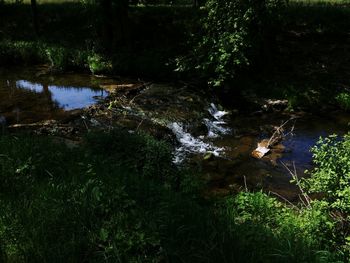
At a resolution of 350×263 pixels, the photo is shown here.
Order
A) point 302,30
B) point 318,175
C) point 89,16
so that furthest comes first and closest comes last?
point 89,16 → point 302,30 → point 318,175

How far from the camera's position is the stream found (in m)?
11.2

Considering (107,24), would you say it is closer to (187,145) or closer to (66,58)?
(66,58)

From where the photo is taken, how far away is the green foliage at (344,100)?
646 inches

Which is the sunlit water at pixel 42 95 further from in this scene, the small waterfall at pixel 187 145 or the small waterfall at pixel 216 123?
the small waterfall at pixel 216 123

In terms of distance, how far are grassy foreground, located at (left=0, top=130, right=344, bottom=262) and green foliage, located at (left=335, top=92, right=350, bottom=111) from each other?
10.1 m

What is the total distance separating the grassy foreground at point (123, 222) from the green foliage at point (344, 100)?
10061 mm

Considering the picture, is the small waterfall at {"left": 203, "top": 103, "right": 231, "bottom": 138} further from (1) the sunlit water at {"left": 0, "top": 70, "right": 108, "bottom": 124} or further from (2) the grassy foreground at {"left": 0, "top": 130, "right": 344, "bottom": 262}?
(2) the grassy foreground at {"left": 0, "top": 130, "right": 344, "bottom": 262}

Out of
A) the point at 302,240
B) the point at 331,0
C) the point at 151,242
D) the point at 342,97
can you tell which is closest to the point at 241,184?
the point at 302,240

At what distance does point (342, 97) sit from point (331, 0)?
18.4 metres

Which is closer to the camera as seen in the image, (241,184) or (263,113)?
(241,184)

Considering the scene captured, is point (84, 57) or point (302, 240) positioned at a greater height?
point (302, 240)

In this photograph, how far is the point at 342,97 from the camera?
16.7 m

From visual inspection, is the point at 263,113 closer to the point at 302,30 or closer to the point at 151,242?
the point at 302,30

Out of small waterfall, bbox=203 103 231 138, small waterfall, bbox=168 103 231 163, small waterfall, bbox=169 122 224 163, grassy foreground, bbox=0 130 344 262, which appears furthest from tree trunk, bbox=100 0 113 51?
grassy foreground, bbox=0 130 344 262
